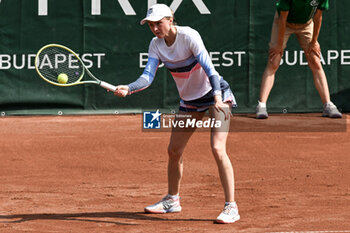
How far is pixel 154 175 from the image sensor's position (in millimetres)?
7980

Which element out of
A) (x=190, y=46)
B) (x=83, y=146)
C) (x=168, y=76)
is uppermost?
(x=190, y=46)

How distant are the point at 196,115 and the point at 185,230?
0.95 meters

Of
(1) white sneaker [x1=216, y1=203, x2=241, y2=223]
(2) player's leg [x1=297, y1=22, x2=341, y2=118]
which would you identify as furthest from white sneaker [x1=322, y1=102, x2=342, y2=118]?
(1) white sneaker [x1=216, y1=203, x2=241, y2=223]

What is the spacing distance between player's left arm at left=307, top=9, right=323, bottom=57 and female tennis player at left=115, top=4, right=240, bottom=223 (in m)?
4.19

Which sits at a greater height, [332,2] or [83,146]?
[332,2]

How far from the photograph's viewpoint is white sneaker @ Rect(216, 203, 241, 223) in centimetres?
575

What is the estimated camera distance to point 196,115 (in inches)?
236

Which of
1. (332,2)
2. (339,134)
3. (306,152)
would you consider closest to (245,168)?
(306,152)

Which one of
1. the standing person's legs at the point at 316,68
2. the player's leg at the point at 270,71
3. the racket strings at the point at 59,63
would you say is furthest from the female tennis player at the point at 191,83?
the standing person's legs at the point at 316,68

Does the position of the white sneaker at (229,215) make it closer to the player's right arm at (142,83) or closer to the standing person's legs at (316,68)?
the player's right arm at (142,83)

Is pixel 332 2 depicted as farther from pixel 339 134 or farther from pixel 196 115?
pixel 196 115

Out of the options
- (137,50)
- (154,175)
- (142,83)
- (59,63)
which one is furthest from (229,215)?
(137,50)

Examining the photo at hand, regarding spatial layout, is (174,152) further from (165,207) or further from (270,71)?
(270,71)

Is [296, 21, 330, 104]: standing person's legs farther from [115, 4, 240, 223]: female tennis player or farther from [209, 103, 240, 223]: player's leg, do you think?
[209, 103, 240, 223]: player's leg
